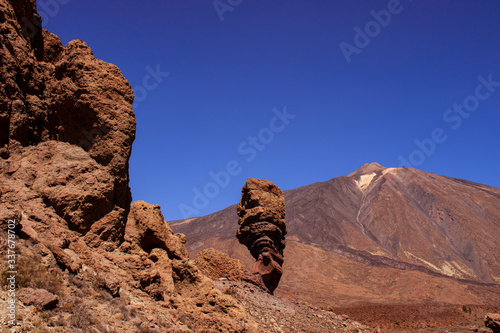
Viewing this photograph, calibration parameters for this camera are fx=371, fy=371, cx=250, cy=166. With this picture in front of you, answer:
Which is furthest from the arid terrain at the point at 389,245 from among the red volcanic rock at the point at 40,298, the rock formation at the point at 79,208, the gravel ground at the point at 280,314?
the red volcanic rock at the point at 40,298

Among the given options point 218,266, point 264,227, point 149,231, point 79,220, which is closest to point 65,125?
point 79,220

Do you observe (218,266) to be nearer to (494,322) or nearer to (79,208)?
(494,322)

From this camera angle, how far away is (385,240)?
81875mm

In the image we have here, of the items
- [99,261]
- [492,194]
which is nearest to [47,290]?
[99,261]

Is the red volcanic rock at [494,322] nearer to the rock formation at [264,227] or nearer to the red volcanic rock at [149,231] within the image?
the rock formation at [264,227]

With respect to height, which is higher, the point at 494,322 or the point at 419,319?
the point at 419,319

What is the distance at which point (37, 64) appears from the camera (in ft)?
22.0

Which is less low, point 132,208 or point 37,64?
point 37,64

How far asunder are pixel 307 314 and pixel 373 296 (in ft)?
107

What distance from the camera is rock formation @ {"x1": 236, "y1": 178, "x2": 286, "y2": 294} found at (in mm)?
18875

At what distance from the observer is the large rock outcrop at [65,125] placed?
580 cm

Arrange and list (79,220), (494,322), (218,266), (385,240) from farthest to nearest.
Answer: (385,240), (218,266), (494,322), (79,220)

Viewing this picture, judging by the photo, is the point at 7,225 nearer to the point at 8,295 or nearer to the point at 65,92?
the point at 8,295

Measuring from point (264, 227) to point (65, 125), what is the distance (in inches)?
532
